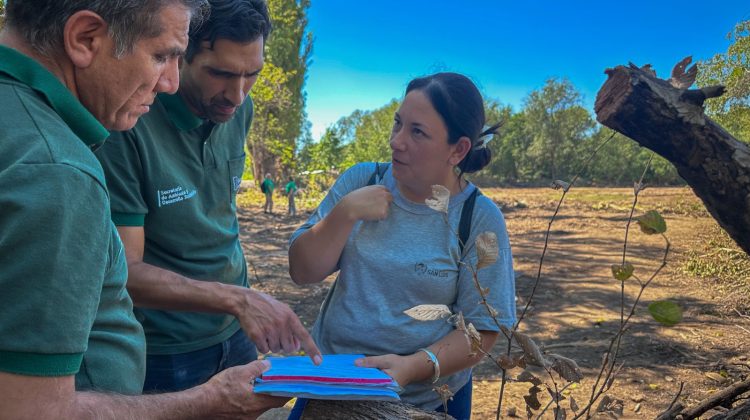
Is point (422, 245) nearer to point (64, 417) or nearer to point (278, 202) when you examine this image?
point (64, 417)

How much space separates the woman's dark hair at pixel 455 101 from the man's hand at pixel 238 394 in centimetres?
116

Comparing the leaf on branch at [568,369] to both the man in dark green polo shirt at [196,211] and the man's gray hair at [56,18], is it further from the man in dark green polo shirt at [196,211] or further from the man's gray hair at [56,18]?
the man's gray hair at [56,18]

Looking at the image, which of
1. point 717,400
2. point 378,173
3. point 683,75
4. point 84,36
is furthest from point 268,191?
point 84,36

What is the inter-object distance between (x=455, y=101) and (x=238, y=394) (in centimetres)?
130

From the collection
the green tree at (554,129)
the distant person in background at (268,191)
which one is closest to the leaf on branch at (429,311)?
the distant person in background at (268,191)

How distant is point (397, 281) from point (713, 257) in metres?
9.02

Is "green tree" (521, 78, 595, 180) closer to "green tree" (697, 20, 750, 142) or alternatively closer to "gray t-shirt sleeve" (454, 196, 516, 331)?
"green tree" (697, 20, 750, 142)

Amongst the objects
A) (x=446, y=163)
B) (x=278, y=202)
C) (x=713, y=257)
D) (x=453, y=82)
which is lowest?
(x=278, y=202)

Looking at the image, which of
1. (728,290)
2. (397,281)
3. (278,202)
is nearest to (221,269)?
(397,281)

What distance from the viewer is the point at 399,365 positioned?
70.9 inches

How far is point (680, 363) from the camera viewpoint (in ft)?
17.7

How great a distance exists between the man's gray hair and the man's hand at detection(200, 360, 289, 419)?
78cm

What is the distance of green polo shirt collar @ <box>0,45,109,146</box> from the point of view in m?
0.99

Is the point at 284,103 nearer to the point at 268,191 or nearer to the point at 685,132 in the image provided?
the point at 268,191
